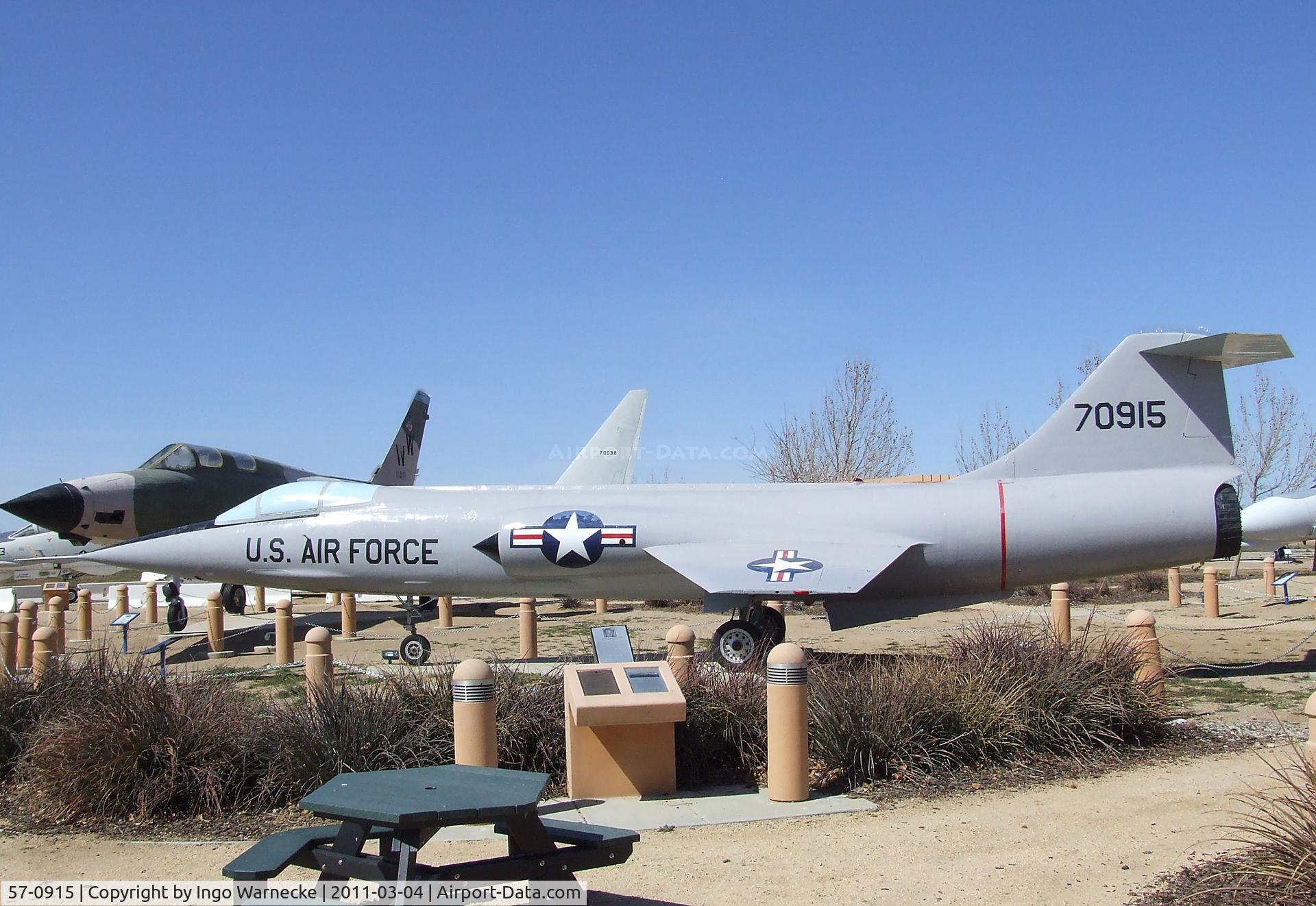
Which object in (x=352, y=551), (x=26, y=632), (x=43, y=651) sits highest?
(x=352, y=551)

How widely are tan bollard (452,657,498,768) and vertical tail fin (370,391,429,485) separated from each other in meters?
17.8

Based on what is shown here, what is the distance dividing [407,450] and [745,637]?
15296mm

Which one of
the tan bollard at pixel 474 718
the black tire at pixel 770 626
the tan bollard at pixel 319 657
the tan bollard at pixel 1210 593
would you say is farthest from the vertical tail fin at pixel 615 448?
the tan bollard at pixel 474 718

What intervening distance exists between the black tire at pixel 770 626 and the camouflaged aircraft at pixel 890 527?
0.02 meters

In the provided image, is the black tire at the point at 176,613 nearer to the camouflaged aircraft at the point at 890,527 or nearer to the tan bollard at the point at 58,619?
the tan bollard at the point at 58,619

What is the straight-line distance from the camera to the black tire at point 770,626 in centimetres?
1116

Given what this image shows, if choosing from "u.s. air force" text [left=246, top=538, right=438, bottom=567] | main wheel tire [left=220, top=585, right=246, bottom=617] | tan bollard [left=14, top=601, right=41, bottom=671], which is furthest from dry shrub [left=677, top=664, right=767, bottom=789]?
main wheel tire [left=220, top=585, right=246, bottom=617]

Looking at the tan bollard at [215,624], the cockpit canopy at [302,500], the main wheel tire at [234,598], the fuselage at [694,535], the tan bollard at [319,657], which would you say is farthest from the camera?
the main wheel tire at [234,598]

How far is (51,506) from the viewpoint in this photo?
16.1 metres

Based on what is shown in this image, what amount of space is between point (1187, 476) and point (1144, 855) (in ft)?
23.8

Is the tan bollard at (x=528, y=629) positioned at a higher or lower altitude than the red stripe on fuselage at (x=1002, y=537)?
lower

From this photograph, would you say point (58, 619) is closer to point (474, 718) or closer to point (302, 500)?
point (302, 500)

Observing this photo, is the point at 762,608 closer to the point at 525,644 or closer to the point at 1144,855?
the point at 525,644

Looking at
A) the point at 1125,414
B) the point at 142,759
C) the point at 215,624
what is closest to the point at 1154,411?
the point at 1125,414
